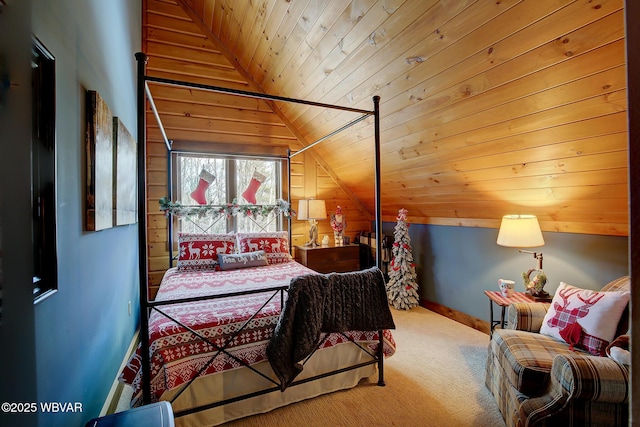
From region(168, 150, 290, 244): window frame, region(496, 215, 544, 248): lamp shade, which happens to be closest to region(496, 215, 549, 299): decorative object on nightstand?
region(496, 215, 544, 248): lamp shade

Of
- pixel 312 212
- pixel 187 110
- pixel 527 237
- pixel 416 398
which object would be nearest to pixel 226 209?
pixel 312 212

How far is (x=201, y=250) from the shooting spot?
3174 millimetres

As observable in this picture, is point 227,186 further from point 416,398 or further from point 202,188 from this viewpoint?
point 416,398

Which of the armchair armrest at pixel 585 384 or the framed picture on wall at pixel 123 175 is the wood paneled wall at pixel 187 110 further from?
the armchair armrest at pixel 585 384

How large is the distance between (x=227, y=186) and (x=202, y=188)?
33 centimetres

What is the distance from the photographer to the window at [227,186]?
368 centimetres

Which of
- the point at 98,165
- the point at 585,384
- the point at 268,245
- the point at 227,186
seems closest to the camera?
the point at 585,384

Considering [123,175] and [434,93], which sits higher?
[434,93]

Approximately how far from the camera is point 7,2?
0.40m

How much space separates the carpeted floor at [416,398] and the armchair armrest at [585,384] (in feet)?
1.58

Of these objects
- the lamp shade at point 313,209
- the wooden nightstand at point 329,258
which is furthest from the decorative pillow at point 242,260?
the lamp shade at point 313,209

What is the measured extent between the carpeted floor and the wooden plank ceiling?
142 centimetres

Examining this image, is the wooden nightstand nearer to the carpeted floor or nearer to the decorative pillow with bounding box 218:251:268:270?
the decorative pillow with bounding box 218:251:268:270

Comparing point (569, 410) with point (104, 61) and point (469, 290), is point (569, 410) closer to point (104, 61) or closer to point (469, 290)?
point (469, 290)
